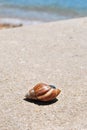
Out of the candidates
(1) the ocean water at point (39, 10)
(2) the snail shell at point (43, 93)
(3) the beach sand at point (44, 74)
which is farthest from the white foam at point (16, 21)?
(2) the snail shell at point (43, 93)

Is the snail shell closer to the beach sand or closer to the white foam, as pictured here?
the beach sand

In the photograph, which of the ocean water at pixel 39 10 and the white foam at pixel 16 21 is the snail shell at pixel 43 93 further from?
the ocean water at pixel 39 10

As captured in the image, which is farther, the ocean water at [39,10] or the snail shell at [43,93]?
the ocean water at [39,10]

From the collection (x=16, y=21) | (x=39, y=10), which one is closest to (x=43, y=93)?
(x=16, y=21)

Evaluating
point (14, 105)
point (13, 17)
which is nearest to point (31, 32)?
point (14, 105)

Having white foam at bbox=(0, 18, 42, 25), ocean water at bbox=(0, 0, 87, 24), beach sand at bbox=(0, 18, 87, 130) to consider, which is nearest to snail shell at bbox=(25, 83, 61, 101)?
beach sand at bbox=(0, 18, 87, 130)

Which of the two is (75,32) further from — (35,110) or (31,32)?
(35,110)

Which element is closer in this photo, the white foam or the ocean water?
the white foam
